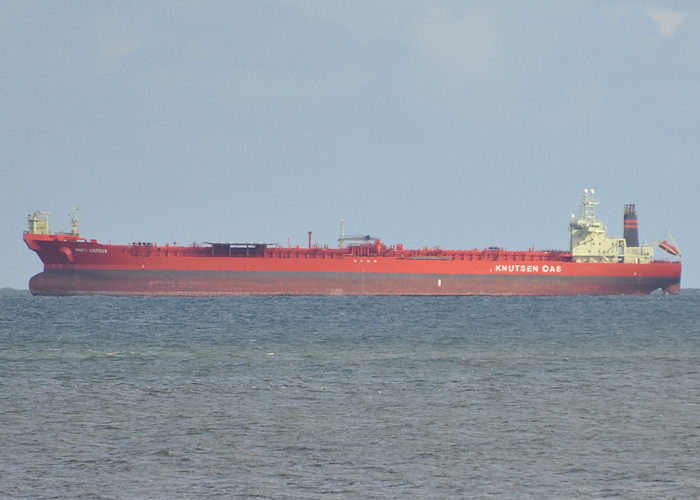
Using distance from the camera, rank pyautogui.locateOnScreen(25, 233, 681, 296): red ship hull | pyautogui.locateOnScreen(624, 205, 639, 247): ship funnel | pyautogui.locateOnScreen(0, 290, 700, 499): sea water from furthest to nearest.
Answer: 1. pyautogui.locateOnScreen(624, 205, 639, 247): ship funnel
2. pyautogui.locateOnScreen(25, 233, 681, 296): red ship hull
3. pyautogui.locateOnScreen(0, 290, 700, 499): sea water

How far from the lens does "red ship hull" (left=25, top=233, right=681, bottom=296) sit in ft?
222

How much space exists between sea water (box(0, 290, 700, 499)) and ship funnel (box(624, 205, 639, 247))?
43447mm

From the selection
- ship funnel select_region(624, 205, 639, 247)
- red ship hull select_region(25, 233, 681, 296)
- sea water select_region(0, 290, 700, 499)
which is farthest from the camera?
ship funnel select_region(624, 205, 639, 247)

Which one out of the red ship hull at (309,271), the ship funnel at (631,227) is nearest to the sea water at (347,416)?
the red ship hull at (309,271)

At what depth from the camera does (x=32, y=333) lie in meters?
41.9

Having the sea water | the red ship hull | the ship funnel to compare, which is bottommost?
the sea water

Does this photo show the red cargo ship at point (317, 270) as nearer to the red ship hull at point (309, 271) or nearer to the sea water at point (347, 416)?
the red ship hull at point (309, 271)

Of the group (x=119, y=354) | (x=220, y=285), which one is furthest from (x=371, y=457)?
(x=220, y=285)

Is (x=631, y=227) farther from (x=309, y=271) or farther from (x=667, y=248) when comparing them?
(x=309, y=271)

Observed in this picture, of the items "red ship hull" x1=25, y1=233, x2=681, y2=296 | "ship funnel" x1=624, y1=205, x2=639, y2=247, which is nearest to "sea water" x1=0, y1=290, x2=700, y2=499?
"red ship hull" x1=25, y1=233, x2=681, y2=296

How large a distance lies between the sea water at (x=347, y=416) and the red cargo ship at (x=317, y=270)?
27.9 metres

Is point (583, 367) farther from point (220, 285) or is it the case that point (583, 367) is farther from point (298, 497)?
point (220, 285)

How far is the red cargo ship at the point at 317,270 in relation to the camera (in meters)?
67.8

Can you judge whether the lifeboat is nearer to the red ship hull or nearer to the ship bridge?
the red ship hull
